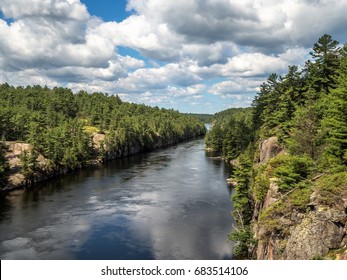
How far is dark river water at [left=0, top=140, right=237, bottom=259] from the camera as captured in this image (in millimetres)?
45500

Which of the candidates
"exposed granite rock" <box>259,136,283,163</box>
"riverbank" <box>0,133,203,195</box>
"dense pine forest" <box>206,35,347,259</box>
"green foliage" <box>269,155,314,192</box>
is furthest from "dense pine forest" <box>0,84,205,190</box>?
"green foliage" <box>269,155,314,192</box>

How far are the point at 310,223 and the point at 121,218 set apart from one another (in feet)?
130

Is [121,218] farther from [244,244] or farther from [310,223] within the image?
[310,223]

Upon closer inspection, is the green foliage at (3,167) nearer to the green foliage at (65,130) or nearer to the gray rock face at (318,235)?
the green foliage at (65,130)

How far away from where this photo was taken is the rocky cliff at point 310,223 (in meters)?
24.5

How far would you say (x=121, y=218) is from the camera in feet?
195

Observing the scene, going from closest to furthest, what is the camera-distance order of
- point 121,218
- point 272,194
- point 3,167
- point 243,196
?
point 272,194 → point 243,196 → point 121,218 → point 3,167

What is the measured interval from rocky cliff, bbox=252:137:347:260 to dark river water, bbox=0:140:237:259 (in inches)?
579

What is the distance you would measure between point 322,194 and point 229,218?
32.9m

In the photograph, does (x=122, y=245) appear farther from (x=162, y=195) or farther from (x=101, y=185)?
(x=101, y=185)

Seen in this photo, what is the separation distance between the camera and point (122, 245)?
4800 cm

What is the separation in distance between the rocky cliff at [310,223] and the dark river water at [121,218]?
48.3 feet

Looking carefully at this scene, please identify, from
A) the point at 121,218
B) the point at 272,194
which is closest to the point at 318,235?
the point at 272,194
